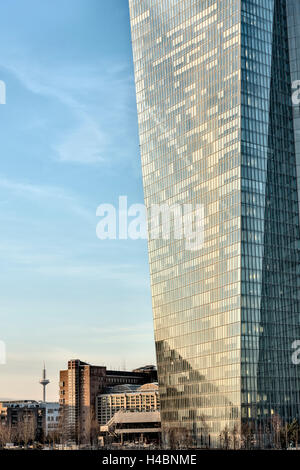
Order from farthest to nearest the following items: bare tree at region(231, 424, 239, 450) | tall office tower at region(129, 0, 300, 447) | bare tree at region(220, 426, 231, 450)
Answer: tall office tower at region(129, 0, 300, 447)
bare tree at region(220, 426, 231, 450)
bare tree at region(231, 424, 239, 450)

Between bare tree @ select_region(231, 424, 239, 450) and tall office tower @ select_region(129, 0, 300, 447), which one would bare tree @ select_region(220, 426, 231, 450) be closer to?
tall office tower @ select_region(129, 0, 300, 447)

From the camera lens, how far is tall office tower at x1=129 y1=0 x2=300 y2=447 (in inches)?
6742

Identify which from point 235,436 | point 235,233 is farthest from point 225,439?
point 235,233

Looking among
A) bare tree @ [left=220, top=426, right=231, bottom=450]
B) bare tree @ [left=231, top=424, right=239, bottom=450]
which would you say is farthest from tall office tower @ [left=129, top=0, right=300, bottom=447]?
bare tree @ [left=220, top=426, right=231, bottom=450]

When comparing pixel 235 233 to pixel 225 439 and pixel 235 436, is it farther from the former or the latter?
pixel 225 439

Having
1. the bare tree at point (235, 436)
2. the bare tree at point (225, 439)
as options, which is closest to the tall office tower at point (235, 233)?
the bare tree at point (235, 436)

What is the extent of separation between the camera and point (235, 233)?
567ft

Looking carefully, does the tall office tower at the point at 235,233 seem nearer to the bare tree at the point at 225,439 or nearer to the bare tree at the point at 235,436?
the bare tree at the point at 235,436

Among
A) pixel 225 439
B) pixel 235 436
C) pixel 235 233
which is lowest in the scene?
pixel 225 439

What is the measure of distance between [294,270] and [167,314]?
35.2 m

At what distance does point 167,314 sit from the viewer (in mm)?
197375

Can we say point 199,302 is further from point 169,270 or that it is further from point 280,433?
point 280,433

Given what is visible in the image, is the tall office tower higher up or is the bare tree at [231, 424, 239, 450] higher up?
the tall office tower
